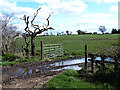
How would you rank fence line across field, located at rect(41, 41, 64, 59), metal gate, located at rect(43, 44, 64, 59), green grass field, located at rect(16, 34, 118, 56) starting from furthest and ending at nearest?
green grass field, located at rect(16, 34, 118, 56) < metal gate, located at rect(43, 44, 64, 59) < fence line across field, located at rect(41, 41, 64, 59)

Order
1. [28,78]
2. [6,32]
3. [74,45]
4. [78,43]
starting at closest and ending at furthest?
[28,78] → [6,32] → [74,45] → [78,43]

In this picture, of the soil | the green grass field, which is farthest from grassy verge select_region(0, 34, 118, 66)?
the soil

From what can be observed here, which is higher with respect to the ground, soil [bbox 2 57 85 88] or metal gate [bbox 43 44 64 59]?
metal gate [bbox 43 44 64 59]

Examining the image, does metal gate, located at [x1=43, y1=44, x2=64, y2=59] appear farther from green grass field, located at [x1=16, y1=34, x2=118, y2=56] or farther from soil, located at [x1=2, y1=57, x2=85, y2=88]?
soil, located at [x1=2, y1=57, x2=85, y2=88]

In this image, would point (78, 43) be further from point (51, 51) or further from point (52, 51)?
point (52, 51)

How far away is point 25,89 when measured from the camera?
19.9 ft

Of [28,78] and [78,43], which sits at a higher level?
[78,43]

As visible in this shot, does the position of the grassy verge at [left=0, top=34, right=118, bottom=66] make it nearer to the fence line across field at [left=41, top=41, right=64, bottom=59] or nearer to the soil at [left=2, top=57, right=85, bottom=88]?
the fence line across field at [left=41, top=41, right=64, bottom=59]

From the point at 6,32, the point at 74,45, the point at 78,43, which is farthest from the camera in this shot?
the point at 78,43

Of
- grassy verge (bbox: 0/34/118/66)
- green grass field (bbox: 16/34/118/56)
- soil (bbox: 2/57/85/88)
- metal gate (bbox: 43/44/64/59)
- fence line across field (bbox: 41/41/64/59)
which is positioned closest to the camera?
soil (bbox: 2/57/85/88)

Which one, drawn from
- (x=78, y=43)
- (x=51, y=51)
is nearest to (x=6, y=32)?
(x=51, y=51)

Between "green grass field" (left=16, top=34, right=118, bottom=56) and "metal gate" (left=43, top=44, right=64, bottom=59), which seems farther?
"green grass field" (left=16, top=34, right=118, bottom=56)

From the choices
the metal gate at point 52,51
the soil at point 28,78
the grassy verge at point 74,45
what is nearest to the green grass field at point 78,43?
the grassy verge at point 74,45

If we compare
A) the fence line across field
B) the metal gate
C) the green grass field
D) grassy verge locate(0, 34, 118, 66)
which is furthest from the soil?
the green grass field
